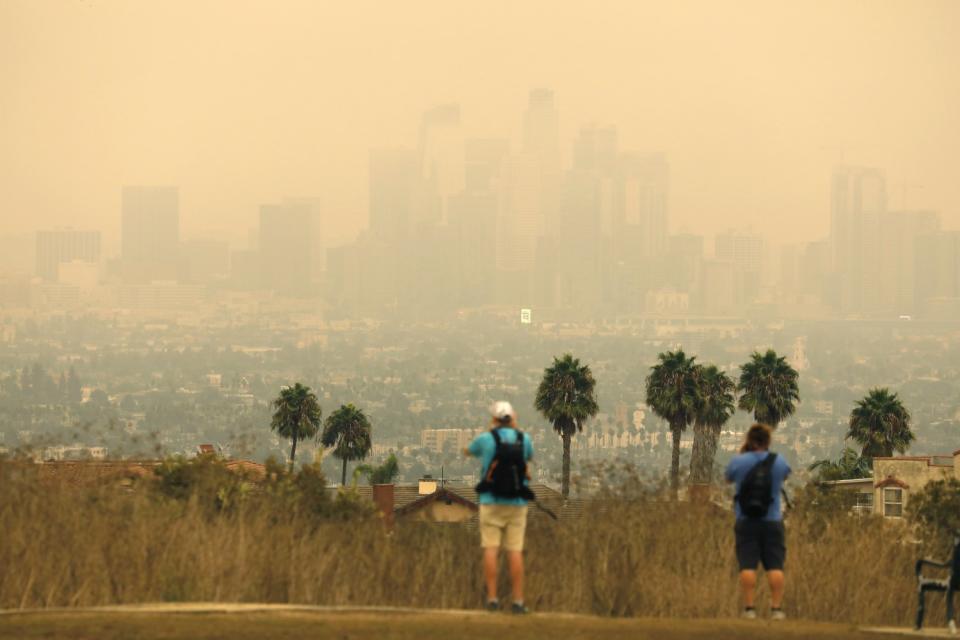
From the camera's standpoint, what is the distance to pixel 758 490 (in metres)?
13.5

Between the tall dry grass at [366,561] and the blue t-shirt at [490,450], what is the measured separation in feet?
4.75

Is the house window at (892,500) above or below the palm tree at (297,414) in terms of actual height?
below

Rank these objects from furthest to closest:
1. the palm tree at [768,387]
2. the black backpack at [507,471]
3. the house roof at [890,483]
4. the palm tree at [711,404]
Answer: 1. the palm tree at [711,404]
2. the palm tree at [768,387]
3. the house roof at [890,483]
4. the black backpack at [507,471]

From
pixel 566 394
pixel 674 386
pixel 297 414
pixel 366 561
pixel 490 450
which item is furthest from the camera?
pixel 297 414

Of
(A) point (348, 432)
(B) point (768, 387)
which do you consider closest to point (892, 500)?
(B) point (768, 387)

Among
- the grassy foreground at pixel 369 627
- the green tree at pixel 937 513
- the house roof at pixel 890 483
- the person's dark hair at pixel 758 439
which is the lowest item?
the house roof at pixel 890 483

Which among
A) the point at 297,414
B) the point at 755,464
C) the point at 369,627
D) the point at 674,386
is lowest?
the point at 297,414

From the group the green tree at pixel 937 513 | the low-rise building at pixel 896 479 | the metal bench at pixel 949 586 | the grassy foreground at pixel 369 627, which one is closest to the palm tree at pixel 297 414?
the low-rise building at pixel 896 479

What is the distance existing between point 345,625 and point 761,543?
3.99 meters

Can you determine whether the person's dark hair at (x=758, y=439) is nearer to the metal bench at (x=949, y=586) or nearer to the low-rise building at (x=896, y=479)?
the metal bench at (x=949, y=586)

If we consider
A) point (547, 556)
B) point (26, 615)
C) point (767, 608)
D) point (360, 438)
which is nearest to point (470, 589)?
point (547, 556)

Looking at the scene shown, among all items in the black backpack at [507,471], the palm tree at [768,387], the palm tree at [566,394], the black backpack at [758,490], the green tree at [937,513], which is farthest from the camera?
the palm tree at [566,394]

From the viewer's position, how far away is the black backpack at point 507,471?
13.3 meters

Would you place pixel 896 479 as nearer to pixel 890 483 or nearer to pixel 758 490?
pixel 890 483
